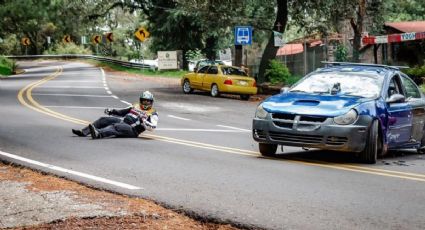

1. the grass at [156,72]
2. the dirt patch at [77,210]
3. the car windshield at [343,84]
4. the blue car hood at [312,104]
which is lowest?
the dirt patch at [77,210]

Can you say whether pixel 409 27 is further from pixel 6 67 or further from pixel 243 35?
pixel 6 67

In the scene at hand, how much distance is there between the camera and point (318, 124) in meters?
9.67

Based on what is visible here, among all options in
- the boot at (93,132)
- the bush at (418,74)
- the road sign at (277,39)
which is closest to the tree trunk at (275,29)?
the road sign at (277,39)

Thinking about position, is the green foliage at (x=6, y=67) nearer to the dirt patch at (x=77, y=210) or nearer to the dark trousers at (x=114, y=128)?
the dark trousers at (x=114, y=128)

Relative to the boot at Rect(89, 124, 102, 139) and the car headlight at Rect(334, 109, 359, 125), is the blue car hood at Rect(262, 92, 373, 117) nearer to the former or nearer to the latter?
the car headlight at Rect(334, 109, 359, 125)

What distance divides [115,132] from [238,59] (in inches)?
788

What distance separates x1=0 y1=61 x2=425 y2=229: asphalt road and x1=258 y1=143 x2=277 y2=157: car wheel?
19 centimetres

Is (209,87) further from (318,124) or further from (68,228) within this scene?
(68,228)

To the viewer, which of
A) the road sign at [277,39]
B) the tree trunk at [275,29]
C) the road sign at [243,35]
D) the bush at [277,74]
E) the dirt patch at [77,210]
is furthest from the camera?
the tree trunk at [275,29]

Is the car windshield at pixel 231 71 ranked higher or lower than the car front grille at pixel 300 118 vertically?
higher

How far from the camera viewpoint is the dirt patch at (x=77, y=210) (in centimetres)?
616

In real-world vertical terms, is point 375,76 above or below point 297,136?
above

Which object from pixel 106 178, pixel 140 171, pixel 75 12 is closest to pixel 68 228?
pixel 106 178

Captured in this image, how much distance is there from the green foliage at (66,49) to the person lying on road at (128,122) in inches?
3094
